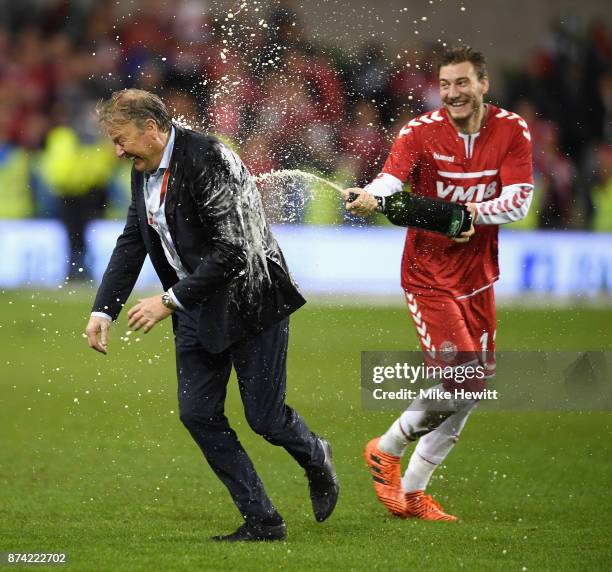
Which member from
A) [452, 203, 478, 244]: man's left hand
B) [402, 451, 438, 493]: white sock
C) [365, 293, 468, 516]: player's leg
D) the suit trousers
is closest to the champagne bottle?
[452, 203, 478, 244]: man's left hand

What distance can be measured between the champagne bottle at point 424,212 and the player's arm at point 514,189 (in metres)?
0.09

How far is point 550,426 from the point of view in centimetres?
962

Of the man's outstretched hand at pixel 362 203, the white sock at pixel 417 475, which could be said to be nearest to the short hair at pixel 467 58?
the man's outstretched hand at pixel 362 203

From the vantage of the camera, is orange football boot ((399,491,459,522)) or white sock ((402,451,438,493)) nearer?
orange football boot ((399,491,459,522))

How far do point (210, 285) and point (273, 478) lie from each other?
2336 mm

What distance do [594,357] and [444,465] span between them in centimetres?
129

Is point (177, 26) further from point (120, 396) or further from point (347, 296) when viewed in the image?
point (120, 396)

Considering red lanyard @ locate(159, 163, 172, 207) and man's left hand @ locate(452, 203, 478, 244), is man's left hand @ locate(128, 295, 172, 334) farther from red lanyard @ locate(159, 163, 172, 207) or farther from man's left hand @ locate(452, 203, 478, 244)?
man's left hand @ locate(452, 203, 478, 244)

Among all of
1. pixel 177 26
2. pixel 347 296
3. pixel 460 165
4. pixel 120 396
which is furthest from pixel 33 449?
pixel 177 26

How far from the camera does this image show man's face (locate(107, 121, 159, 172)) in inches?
215

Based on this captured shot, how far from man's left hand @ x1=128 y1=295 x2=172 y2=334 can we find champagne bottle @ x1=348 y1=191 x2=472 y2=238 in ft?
4.35

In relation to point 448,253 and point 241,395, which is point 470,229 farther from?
point 241,395

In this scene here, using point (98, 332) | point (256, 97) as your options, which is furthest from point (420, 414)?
point (256, 97)

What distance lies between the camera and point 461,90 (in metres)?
6.62
